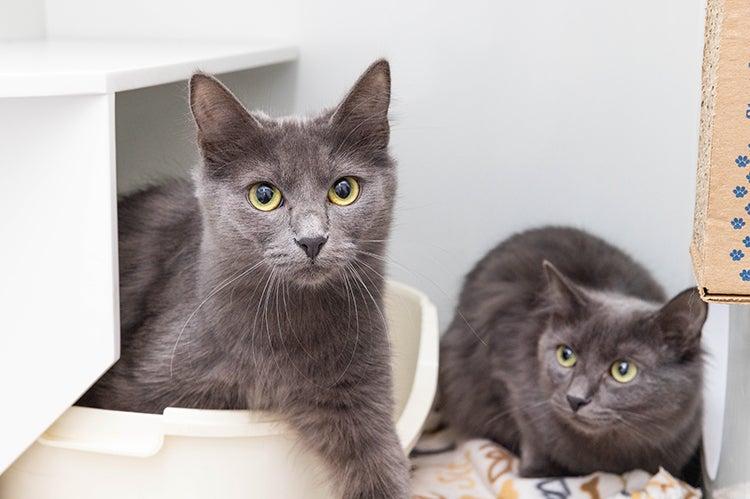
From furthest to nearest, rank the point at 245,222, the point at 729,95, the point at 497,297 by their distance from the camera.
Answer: the point at 497,297 < the point at 245,222 < the point at 729,95

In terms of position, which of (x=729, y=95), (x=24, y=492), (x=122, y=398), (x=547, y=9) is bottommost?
(x=24, y=492)

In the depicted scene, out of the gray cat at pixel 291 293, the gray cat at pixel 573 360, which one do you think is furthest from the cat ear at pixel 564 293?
the gray cat at pixel 291 293

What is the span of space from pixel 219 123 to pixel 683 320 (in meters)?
0.90

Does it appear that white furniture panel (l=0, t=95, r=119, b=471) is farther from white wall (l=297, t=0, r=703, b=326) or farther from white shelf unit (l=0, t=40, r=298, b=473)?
white wall (l=297, t=0, r=703, b=326)

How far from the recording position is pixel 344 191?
1235mm

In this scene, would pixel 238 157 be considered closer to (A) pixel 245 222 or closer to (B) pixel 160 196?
(A) pixel 245 222

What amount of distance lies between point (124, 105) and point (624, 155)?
116 cm

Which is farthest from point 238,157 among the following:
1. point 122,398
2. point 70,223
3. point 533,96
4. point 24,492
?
point 533,96

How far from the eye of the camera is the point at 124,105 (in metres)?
2.03

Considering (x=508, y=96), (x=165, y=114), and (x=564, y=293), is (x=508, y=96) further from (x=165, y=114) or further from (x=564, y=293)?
(x=165, y=114)

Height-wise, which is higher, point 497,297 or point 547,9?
point 547,9

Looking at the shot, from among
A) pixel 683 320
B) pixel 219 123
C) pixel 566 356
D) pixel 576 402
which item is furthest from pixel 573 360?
pixel 219 123

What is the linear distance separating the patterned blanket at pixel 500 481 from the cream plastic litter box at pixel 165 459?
1.41 ft

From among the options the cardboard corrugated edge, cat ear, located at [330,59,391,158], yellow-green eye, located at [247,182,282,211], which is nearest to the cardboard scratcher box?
the cardboard corrugated edge
